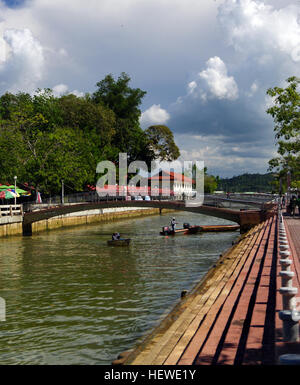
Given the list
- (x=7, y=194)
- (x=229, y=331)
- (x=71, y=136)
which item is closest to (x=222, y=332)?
(x=229, y=331)

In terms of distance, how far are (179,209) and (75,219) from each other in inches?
769

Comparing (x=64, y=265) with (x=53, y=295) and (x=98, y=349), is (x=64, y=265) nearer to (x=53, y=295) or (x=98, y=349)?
(x=53, y=295)

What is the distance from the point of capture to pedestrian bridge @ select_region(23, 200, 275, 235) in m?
42.0

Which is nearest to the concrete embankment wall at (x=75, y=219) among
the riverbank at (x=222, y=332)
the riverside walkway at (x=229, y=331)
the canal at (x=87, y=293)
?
the canal at (x=87, y=293)

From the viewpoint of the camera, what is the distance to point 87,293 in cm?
1952

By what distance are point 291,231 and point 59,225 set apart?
36787mm

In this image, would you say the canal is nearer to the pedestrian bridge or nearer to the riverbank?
the riverbank

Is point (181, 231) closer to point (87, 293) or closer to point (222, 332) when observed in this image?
point (87, 293)

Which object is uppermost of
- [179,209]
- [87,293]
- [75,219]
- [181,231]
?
[179,209]

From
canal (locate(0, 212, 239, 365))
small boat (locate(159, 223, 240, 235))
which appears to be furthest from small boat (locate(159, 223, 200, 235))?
canal (locate(0, 212, 239, 365))

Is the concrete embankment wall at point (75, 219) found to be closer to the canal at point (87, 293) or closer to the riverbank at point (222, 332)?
the canal at point (87, 293)

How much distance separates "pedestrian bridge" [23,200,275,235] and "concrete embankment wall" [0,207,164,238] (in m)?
1.78

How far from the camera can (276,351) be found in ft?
21.8

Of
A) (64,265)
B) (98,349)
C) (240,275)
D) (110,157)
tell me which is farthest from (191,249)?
(110,157)
